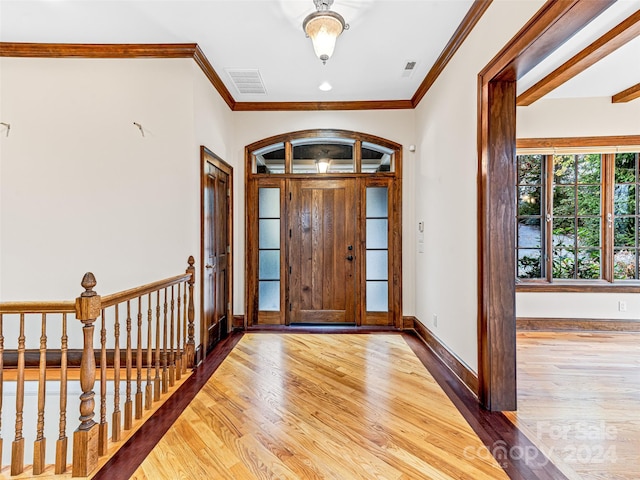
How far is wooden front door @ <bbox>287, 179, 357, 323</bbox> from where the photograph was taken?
471 centimetres

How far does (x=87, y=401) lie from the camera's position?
1.86m

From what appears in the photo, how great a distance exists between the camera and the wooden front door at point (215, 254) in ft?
11.7

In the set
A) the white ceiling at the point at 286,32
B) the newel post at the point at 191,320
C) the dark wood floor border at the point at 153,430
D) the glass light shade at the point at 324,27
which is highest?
the white ceiling at the point at 286,32

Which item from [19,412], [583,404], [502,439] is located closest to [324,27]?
[502,439]

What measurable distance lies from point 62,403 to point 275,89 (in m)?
3.74

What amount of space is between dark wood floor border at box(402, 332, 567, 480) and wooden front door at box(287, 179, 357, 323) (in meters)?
1.96

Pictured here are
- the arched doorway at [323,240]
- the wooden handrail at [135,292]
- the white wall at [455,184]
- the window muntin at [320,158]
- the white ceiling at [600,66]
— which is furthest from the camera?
the window muntin at [320,158]

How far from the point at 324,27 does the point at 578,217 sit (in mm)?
4410

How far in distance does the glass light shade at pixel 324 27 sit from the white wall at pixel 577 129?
10.7 feet

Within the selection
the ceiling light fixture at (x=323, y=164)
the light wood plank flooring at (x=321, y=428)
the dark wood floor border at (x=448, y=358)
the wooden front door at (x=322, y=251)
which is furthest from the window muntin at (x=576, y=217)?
the ceiling light fixture at (x=323, y=164)

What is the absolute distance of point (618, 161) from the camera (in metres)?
4.55

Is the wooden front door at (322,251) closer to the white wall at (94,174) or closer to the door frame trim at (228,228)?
the door frame trim at (228,228)

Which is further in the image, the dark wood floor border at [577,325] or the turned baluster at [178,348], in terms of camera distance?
the dark wood floor border at [577,325]

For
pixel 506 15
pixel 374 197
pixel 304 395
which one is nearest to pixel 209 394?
pixel 304 395
